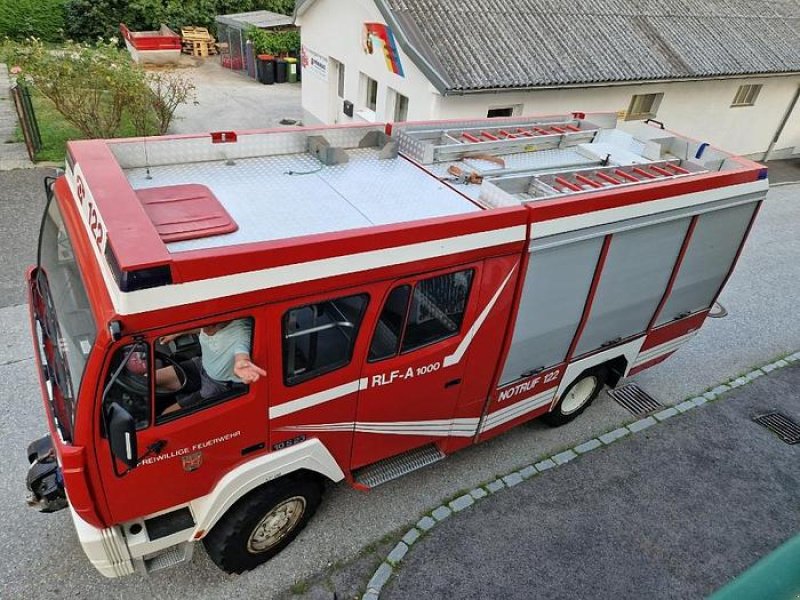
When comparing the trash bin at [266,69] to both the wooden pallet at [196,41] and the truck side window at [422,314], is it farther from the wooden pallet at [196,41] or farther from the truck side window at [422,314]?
the truck side window at [422,314]

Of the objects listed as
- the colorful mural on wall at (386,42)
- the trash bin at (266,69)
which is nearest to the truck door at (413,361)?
the colorful mural on wall at (386,42)

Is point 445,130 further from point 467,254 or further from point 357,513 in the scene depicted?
point 357,513

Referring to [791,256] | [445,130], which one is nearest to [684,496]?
[445,130]

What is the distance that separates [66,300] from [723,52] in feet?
51.3

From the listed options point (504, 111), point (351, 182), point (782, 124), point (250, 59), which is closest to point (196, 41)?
point (250, 59)

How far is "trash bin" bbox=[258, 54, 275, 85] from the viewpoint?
784 inches

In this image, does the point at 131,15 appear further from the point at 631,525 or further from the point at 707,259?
the point at 631,525

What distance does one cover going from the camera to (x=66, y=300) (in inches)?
143

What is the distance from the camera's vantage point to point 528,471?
5820 mm

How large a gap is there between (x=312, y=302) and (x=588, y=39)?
11074mm

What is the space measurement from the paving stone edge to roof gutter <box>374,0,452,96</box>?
20.1 feet

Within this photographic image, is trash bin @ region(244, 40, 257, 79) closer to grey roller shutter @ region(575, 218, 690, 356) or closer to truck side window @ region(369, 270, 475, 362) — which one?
grey roller shutter @ region(575, 218, 690, 356)

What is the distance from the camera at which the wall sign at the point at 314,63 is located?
46.7 ft

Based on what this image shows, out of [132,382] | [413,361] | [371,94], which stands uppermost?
[132,382]
